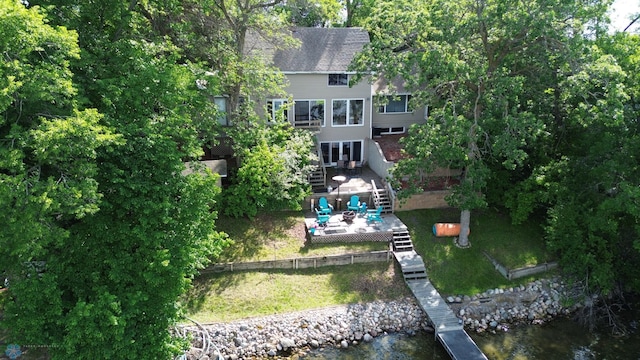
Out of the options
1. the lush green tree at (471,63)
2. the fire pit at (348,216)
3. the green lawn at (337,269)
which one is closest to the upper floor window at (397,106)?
the lush green tree at (471,63)

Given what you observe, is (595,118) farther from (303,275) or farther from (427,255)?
(303,275)

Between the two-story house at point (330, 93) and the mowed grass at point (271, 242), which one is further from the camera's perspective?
the two-story house at point (330, 93)

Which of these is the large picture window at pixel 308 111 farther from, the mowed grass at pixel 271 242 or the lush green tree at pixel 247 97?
the mowed grass at pixel 271 242

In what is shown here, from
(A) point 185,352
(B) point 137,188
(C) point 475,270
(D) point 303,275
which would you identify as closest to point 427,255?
(C) point 475,270

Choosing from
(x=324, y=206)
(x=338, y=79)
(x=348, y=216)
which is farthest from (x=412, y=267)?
(x=338, y=79)

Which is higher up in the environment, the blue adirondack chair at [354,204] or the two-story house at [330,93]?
the two-story house at [330,93]

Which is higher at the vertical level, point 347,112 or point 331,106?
point 331,106

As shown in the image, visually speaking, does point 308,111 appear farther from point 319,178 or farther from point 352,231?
point 352,231
